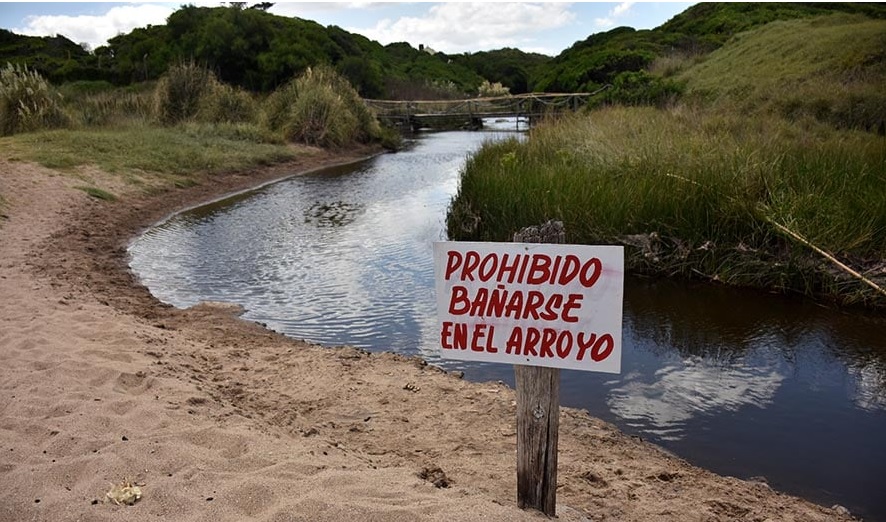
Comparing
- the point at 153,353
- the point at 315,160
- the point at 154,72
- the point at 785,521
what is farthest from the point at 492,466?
the point at 154,72

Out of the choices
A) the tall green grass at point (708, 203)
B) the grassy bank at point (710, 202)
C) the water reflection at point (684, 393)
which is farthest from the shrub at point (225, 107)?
the water reflection at point (684, 393)

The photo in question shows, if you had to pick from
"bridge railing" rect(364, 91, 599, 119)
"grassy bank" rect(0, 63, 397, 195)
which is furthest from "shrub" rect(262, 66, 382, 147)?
"bridge railing" rect(364, 91, 599, 119)

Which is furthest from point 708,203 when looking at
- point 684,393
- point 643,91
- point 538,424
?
point 643,91

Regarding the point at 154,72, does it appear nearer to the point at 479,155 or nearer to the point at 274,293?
the point at 479,155

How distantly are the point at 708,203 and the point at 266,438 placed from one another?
5.94 m

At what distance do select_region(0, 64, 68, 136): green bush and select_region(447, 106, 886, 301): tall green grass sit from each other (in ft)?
41.3

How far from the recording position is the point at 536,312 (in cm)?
275

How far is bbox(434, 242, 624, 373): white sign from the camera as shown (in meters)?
2.65

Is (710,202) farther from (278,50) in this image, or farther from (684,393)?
(278,50)

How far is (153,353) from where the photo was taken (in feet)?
17.2

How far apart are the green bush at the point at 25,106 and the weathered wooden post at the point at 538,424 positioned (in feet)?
60.0

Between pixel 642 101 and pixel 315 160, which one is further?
pixel 315 160

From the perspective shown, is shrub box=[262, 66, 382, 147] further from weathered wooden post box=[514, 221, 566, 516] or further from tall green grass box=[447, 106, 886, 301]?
weathered wooden post box=[514, 221, 566, 516]

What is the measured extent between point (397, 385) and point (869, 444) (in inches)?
122
